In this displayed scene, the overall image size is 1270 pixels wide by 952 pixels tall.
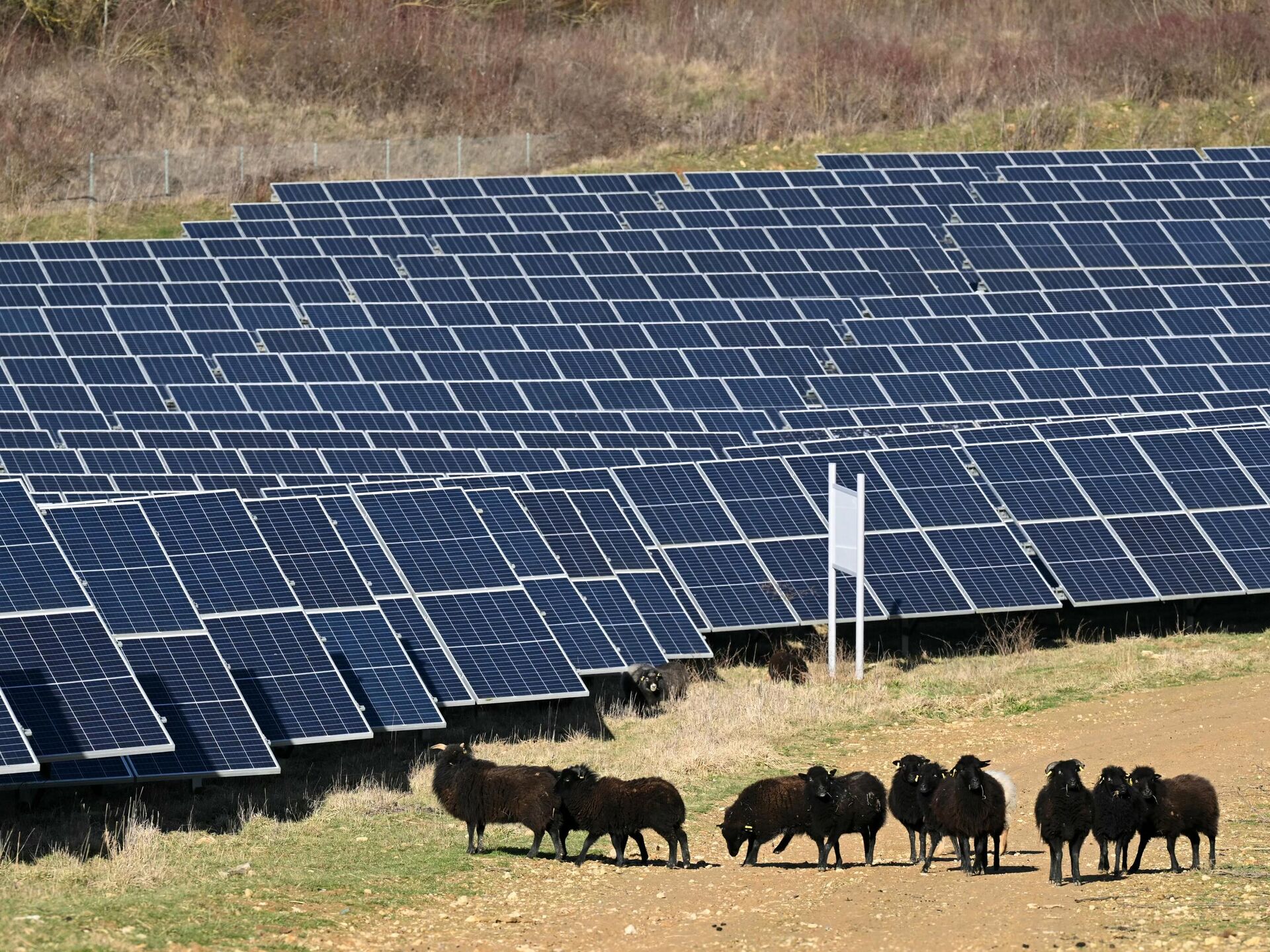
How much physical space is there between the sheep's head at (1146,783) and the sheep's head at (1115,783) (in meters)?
0.10

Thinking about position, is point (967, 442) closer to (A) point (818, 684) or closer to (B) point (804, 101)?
(A) point (818, 684)

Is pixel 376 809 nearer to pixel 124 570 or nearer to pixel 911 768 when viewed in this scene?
pixel 124 570

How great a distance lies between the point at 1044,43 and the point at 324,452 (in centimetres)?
4349

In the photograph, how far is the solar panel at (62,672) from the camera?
16.3 meters

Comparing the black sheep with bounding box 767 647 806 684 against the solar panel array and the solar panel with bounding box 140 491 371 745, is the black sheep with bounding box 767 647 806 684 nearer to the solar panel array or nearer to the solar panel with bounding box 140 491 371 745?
the solar panel array

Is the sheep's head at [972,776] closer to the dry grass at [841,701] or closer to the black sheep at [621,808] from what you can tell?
the black sheep at [621,808]

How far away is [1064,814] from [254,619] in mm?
8669

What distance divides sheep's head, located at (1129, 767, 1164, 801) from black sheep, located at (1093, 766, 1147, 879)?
40mm

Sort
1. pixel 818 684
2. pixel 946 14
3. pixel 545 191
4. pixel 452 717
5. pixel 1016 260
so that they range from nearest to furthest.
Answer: pixel 452 717, pixel 818 684, pixel 1016 260, pixel 545 191, pixel 946 14

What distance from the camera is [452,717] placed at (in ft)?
72.7

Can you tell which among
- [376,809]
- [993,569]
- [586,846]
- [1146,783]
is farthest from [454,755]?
[993,569]

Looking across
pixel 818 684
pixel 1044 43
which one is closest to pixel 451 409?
pixel 818 684

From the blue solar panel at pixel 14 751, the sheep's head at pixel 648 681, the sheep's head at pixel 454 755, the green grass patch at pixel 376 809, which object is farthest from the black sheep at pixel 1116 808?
the sheep's head at pixel 648 681

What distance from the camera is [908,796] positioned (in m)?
15.5
